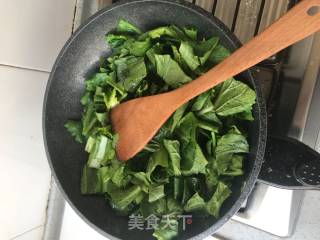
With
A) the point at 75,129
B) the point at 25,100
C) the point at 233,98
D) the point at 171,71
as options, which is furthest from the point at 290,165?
the point at 25,100

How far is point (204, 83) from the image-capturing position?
0.62 m

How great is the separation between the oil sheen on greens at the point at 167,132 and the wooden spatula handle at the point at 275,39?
0.08 meters

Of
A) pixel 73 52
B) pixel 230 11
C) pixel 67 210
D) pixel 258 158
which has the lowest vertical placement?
pixel 67 210

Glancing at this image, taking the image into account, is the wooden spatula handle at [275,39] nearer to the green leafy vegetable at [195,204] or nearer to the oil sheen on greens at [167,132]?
the oil sheen on greens at [167,132]

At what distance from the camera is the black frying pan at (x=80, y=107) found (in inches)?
26.0

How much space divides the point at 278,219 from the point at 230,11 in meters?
0.41

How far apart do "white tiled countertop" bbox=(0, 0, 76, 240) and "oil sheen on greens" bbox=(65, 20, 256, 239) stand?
3.9 inches

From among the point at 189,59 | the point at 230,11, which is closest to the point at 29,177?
the point at 189,59

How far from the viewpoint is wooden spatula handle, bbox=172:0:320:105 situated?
505mm

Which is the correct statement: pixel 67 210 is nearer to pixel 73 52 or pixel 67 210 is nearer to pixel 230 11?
pixel 73 52

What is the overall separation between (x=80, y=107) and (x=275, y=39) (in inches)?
16.3

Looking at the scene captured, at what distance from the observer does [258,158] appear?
646mm

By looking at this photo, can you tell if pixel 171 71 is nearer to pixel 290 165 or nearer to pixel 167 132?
pixel 167 132

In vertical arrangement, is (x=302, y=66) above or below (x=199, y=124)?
above
